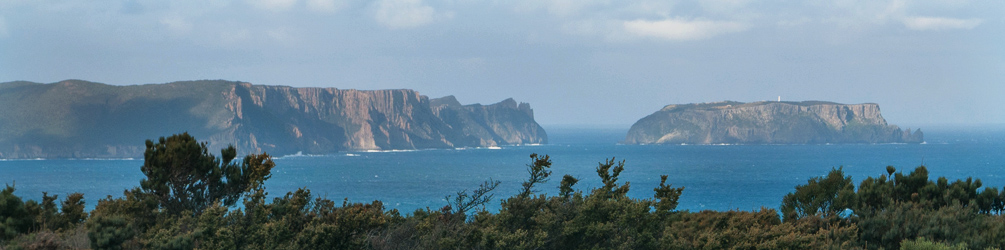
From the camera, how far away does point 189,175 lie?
18.9 m

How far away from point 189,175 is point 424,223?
25.2 feet

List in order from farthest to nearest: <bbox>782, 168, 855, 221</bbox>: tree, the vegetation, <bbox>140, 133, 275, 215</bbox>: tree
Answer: <bbox>782, 168, 855, 221</bbox>: tree
<bbox>140, 133, 275, 215</bbox>: tree
the vegetation

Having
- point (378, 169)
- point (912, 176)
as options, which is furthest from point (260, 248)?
point (378, 169)

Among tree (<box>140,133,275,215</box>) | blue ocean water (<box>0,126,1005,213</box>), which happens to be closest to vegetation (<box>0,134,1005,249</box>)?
tree (<box>140,133,275,215</box>)

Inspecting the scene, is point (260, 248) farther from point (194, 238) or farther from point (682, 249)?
point (682, 249)

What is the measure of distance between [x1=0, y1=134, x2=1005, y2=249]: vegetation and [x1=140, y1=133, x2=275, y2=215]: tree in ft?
0.10

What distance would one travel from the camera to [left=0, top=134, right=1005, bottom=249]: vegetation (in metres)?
13.4

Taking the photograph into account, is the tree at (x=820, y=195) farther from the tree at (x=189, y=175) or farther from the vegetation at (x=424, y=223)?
the tree at (x=189, y=175)

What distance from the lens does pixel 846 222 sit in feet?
57.9

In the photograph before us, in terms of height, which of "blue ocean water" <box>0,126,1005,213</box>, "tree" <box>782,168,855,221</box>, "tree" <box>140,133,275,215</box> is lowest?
"blue ocean water" <box>0,126,1005,213</box>

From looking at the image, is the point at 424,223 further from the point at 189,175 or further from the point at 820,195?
the point at 820,195

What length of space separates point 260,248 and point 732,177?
11099 centimetres

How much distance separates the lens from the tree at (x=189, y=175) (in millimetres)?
18312

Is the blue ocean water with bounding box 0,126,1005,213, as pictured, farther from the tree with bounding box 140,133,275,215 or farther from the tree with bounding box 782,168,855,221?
the tree with bounding box 140,133,275,215
